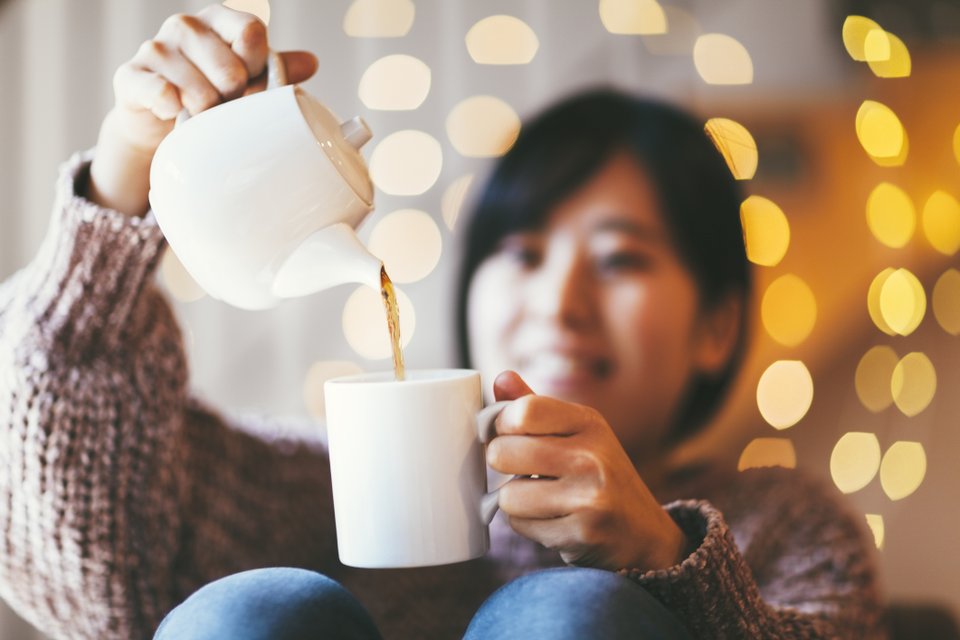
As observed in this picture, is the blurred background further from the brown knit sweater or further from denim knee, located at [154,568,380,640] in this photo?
denim knee, located at [154,568,380,640]

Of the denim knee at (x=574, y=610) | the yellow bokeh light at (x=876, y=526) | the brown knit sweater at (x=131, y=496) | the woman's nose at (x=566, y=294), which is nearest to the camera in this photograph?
the denim knee at (x=574, y=610)

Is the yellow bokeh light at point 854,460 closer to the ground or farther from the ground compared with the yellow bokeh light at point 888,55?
closer to the ground

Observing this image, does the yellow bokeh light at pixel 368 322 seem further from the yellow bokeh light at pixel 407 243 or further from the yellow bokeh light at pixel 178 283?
the yellow bokeh light at pixel 178 283

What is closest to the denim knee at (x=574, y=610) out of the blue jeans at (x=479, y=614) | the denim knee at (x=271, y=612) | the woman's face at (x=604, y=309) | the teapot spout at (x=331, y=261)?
the blue jeans at (x=479, y=614)

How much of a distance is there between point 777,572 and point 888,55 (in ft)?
3.27

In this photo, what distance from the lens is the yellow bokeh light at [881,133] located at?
1533 millimetres

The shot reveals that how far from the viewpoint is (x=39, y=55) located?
143cm

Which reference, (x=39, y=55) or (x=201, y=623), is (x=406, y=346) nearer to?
(x=39, y=55)

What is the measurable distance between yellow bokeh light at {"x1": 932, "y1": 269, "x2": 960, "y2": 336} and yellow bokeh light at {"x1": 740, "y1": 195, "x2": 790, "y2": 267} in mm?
261

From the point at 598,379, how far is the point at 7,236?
101 centimetres

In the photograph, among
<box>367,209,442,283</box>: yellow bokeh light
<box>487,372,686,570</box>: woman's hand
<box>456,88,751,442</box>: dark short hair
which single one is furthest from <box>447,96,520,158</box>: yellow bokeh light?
<box>487,372,686,570</box>: woman's hand

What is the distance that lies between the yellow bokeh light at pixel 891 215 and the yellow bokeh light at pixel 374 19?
89cm

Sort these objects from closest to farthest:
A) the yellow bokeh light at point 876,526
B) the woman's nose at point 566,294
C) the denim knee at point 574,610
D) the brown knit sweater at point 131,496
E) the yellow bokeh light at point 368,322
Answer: the denim knee at point 574,610 < the brown knit sweater at point 131,496 < the woman's nose at point 566,294 < the yellow bokeh light at point 876,526 < the yellow bokeh light at point 368,322

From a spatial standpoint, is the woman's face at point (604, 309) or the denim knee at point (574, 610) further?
the woman's face at point (604, 309)
